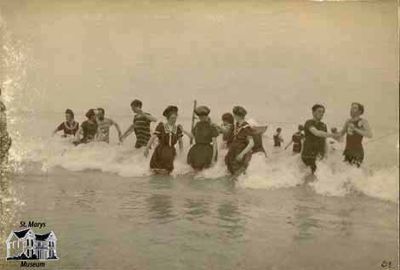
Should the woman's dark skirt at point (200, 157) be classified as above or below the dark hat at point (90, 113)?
below

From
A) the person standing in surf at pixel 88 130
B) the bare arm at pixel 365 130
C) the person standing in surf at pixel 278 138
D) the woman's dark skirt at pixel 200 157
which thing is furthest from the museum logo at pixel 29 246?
the bare arm at pixel 365 130

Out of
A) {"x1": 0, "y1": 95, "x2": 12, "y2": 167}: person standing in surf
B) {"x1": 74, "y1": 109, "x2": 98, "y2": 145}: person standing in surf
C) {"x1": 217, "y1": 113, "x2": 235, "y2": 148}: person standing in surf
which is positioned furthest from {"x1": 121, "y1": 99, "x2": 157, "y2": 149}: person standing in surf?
{"x1": 0, "y1": 95, "x2": 12, "y2": 167}: person standing in surf

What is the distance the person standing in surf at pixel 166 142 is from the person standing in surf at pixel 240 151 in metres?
0.17

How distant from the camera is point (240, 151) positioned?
1.58m

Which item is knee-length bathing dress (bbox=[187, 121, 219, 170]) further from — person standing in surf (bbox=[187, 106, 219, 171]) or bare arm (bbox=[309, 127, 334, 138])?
bare arm (bbox=[309, 127, 334, 138])

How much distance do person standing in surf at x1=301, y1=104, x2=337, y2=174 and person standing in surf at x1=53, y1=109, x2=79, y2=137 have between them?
2.55 ft

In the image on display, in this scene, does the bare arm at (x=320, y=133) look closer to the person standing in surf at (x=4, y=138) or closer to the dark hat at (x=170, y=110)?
the dark hat at (x=170, y=110)

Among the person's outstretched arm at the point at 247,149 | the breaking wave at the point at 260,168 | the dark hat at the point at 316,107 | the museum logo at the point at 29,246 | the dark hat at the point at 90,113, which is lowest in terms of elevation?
the museum logo at the point at 29,246

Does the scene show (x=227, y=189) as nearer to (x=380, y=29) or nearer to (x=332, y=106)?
(x=332, y=106)

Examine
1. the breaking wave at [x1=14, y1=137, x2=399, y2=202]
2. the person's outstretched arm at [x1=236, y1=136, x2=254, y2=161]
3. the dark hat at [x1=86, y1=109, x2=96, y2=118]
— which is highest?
the dark hat at [x1=86, y1=109, x2=96, y2=118]

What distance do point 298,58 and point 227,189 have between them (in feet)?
1.65

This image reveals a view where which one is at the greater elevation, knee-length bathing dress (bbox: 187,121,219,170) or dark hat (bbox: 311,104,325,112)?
dark hat (bbox: 311,104,325,112)

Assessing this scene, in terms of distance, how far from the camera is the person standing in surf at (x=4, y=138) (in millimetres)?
1586

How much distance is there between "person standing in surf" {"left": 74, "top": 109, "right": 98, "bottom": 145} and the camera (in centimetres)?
160
